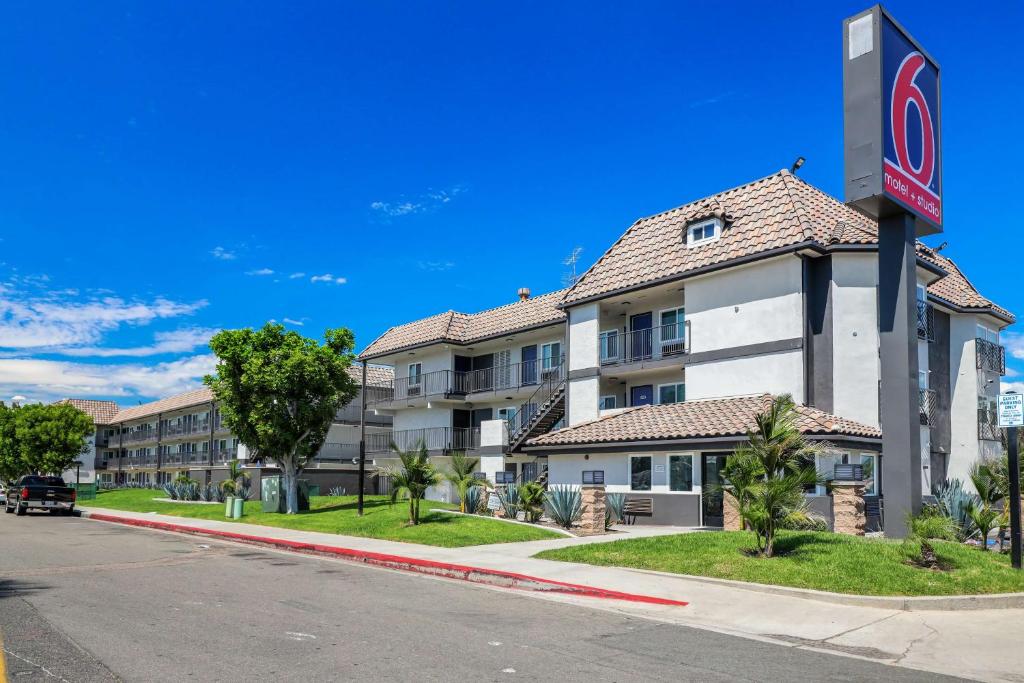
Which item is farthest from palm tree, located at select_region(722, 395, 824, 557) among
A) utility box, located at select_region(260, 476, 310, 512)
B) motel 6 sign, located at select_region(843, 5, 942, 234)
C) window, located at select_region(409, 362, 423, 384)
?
window, located at select_region(409, 362, 423, 384)

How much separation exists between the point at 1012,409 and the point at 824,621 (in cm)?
560

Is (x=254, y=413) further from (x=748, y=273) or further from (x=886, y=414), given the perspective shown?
(x=886, y=414)

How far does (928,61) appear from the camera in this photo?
1841 cm

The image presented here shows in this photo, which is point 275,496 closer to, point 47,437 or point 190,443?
point 47,437

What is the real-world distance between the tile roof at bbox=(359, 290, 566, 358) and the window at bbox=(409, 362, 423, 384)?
5.15ft

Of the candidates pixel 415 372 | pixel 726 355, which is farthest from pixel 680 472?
pixel 415 372

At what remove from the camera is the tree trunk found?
3188cm

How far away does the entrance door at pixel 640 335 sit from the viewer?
101 feet

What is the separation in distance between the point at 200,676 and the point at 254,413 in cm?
2443

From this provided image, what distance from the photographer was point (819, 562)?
1359 cm

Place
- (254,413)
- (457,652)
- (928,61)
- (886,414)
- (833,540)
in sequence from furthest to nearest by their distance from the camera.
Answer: (254,413) < (928,61) < (886,414) < (833,540) < (457,652)

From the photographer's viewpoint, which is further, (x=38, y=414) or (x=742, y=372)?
(x=38, y=414)

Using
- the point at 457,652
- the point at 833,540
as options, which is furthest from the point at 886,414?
the point at 457,652

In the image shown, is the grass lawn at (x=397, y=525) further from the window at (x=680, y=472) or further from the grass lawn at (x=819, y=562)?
the window at (x=680, y=472)
